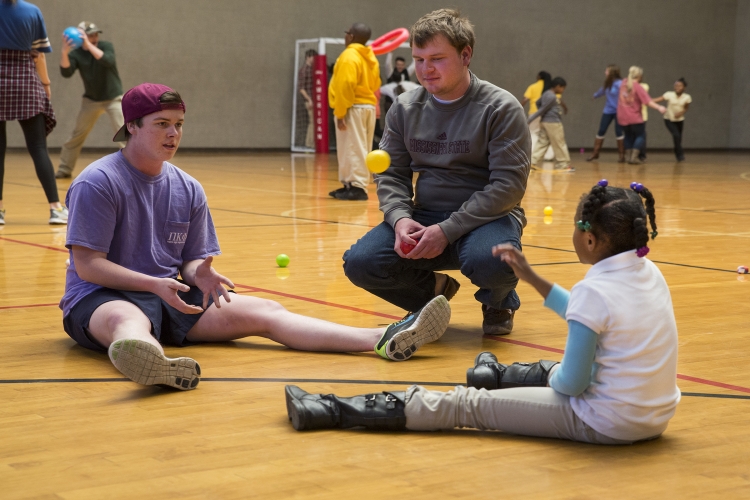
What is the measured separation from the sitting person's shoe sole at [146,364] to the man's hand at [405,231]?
1.00m

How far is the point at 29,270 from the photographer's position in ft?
16.3

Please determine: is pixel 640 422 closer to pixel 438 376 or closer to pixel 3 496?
pixel 438 376

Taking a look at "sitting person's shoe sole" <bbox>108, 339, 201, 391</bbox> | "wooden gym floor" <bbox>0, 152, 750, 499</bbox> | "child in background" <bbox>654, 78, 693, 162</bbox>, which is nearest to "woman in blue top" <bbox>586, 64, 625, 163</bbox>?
"child in background" <bbox>654, 78, 693, 162</bbox>

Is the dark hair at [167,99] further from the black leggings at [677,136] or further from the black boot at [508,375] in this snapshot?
the black leggings at [677,136]

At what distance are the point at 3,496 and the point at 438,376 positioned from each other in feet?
4.57

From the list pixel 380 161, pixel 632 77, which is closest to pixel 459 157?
pixel 380 161

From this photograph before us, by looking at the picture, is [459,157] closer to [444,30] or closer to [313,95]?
[444,30]

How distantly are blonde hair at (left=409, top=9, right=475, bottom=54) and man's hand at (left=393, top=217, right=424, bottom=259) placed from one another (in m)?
0.62

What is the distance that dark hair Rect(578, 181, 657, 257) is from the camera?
7.47ft

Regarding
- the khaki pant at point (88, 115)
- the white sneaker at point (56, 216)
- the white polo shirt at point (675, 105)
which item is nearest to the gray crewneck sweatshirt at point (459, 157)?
the white sneaker at point (56, 216)

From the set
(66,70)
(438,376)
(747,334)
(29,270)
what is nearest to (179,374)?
(438,376)

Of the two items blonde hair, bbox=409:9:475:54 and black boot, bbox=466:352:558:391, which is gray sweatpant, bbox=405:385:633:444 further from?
blonde hair, bbox=409:9:475:54

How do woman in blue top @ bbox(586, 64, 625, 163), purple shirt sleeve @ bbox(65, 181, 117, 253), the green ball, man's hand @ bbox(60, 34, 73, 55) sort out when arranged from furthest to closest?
woman in blue top @ bbox(586, 64, 625, 163) < man's hand @ bbox(60, 34, 73, 55) < the green ball < purple shirt sleeve @ bbox(65, 181, 117, 253)

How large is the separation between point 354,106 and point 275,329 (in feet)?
19.7
